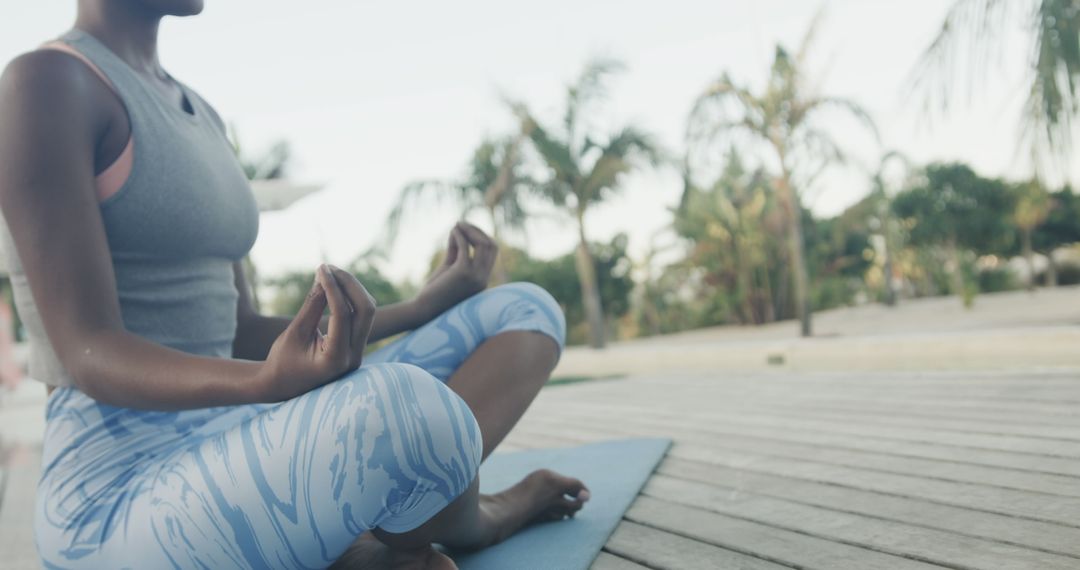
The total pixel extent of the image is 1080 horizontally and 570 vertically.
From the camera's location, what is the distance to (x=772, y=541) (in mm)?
1253

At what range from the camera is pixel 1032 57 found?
4.69 m

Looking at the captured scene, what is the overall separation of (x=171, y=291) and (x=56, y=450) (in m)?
0.24

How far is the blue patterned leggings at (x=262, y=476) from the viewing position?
794 millimetres

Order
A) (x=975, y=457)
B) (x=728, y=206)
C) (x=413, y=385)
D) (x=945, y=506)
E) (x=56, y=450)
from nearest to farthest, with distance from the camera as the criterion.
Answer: (x=413, y=385) → (x=56, y=450) → (x=945, y=506) → (x=975, y=457) → (x=728, y=206)

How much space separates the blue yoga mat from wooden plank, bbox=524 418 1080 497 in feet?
0.64

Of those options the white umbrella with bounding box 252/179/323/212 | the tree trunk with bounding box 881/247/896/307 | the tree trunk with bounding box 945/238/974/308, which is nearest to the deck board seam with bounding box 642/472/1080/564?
the white umbrella with bounding box 252/179/323/212

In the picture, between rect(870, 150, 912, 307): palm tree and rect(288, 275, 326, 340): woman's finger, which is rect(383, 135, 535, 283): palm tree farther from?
rect(288, 275, 326, 340): woman's finger

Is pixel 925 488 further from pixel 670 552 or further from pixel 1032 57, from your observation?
pixel 1032 57

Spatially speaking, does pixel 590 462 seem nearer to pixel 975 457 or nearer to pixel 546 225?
pixel 975 457

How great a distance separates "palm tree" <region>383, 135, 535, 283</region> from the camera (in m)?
10.9

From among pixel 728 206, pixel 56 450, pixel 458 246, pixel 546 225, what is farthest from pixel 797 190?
pixel 56 450

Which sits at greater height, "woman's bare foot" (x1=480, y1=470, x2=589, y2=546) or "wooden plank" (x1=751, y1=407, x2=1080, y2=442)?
"woman's bare foot" (x1=480, y1=470, x2=589, y2=546)

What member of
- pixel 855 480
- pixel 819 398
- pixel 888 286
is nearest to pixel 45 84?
pixel 855 480

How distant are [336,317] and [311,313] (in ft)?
0.09
